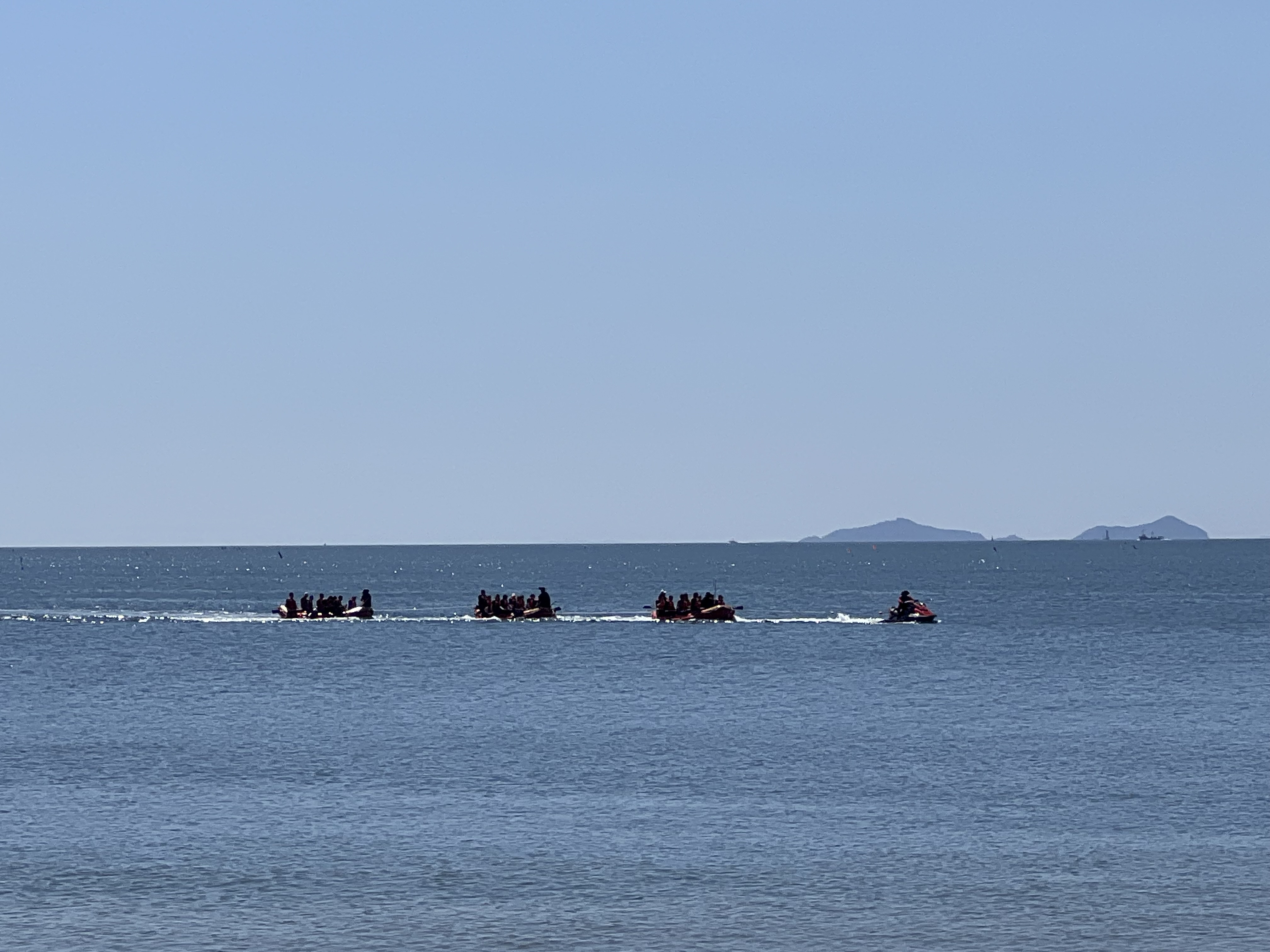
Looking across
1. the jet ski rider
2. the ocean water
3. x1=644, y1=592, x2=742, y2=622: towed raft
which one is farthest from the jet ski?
the ocean water

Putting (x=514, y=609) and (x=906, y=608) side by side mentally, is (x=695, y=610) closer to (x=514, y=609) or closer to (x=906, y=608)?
(x=514, y=609)

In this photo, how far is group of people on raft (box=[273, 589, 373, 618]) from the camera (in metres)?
119

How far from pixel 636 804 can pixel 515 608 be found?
252 ft

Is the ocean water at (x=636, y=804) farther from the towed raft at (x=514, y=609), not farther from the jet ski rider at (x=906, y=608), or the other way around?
the towed raft at (x=514, y=609)

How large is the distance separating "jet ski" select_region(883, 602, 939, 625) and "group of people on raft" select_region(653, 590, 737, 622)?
10579 millimetres

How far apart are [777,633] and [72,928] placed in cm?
7970

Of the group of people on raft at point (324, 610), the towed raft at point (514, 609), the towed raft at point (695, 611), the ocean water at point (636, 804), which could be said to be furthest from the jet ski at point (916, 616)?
the group of people on raft at point (324, 610)

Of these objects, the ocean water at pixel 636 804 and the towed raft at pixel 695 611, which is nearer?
the ocean water at pixel 636 804

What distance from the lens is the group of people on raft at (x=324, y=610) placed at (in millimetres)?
119000

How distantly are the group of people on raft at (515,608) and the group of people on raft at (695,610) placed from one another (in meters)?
7.23

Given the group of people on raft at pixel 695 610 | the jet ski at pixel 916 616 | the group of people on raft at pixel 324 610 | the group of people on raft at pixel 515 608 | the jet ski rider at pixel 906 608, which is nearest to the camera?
the group of people on raft at pixel 695 610

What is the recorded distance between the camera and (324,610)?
12012 cm

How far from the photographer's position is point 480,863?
34.7 m

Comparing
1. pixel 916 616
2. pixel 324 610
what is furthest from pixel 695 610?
pixel 324 610
